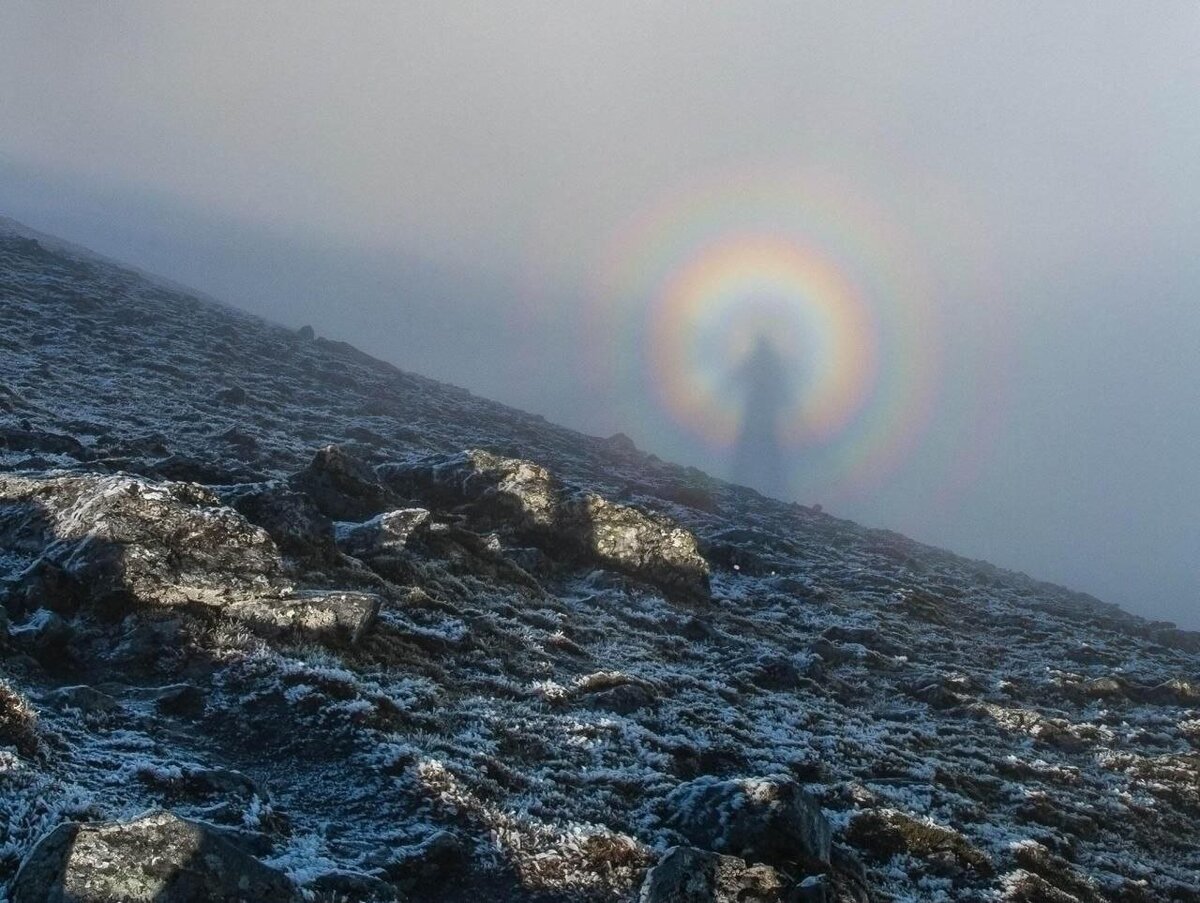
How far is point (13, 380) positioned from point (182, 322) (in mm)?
33243

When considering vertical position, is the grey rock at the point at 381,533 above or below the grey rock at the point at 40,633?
above

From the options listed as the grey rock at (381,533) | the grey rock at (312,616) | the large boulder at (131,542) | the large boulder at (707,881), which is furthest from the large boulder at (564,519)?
the large boulder at (707,881)

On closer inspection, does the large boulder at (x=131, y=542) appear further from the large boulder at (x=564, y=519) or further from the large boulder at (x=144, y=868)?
the large boulder at (x=564, y=519)

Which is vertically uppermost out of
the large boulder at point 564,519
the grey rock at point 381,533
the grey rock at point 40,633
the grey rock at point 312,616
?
the large boulder at point 564,519

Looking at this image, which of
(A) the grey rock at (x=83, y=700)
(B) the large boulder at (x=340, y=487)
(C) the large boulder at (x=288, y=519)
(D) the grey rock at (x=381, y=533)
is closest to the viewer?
(A) the grey rock at (x=83, y=700)

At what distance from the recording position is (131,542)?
16.2 metres

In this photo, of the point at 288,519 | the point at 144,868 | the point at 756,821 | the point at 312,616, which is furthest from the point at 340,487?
the point at 144,868

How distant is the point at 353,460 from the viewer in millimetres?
27594

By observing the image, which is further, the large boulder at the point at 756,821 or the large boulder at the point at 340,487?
the large boulder at the point at 340,487

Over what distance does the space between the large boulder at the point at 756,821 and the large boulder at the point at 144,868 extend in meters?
6.43

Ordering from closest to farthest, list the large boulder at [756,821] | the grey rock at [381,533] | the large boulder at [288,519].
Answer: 1. the large boulder at [756,821]
2. the large boulder at [288,519]
3. the grey rock at [381,533]

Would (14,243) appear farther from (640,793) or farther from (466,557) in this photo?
(640,793)

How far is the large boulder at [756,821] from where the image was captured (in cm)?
1140

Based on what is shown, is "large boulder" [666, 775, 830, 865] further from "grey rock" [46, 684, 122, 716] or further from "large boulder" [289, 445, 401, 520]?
"large boulder" [289, 445, 401, 520]
